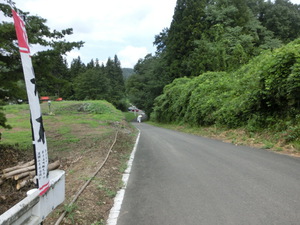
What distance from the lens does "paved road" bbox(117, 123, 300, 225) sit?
3.65 m

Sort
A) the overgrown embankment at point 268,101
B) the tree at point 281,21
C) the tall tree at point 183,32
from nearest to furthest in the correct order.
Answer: the overgrown embankment at point 268,101
the tall tree at point 183,32
the tree at point 281,21

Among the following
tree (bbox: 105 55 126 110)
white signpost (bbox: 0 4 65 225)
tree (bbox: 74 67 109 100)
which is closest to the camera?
white signpost (bbox: 0 4 65 225)

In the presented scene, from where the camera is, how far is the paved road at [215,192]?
3.65 metres

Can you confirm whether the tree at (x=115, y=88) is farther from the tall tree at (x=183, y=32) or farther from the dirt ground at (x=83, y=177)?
the dirt ground at (x=83, y=177)

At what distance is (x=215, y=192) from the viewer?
4.66 meters

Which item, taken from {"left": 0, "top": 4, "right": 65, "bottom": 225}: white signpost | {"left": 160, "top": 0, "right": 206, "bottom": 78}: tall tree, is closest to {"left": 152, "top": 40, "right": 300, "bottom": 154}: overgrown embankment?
{"left": 0, "top": 4, "right": 65, "bottom": 225}: white signpost

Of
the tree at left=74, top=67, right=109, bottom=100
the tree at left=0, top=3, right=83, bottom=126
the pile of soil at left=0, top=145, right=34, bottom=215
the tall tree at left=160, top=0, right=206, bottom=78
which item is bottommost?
the pile of soil at left=0, top=145, right=34, bottom=215

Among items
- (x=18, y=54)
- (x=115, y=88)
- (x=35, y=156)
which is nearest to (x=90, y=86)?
(x=115, y=88)

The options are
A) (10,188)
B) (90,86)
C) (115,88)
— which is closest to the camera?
(10,188)

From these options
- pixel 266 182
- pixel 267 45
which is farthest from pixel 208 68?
pixel 266 182

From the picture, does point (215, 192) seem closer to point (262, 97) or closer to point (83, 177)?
point (83, 177)

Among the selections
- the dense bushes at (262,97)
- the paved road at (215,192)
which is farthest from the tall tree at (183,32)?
the paved road at (215,192)

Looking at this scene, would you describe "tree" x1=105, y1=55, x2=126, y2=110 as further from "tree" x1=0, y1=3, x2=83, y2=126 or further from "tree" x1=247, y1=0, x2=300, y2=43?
"tree" x1=0, y1=3, x2=83, y2=126

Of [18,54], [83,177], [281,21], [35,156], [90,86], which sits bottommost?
[83,177]
